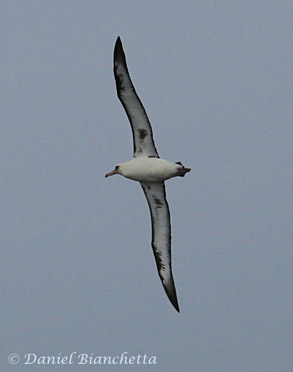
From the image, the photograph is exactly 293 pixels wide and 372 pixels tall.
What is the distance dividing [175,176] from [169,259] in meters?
3.10

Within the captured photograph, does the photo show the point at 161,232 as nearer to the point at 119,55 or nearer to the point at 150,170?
the point at 150,170

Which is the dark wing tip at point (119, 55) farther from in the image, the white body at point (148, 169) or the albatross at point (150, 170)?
the white body at point (148, 169)

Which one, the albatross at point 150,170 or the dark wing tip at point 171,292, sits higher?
the albatross at point 150,170

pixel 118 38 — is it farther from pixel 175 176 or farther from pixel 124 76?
pixel 175 176

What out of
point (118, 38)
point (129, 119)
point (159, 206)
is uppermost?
point (118, 38)

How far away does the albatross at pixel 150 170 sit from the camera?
79.9 ft

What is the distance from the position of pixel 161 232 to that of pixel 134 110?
13.6 ft

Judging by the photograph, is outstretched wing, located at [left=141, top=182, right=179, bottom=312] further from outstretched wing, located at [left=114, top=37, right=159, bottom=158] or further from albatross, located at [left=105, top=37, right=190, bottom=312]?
outstretched wing, located at [left=114, top=37, right=159, bottom=158]

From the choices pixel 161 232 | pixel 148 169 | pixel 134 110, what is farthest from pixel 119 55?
pixel 161 232

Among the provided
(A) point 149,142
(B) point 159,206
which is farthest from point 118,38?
(B) point 159,206

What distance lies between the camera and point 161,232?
26922 mm

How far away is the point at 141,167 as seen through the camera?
83.5 ft

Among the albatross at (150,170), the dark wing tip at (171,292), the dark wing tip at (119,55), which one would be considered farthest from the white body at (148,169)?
the dark wing tip at (171,292)

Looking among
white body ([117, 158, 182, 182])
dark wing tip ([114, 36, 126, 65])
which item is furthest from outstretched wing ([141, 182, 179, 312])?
dark wing tip ([114, 36, 126, 65])
